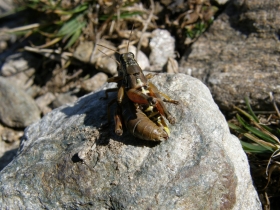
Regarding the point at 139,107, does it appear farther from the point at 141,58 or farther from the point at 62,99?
the point at 62,99

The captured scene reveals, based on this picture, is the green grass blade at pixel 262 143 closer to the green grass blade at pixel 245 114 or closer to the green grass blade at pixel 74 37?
the green grass blade at pixel 245 114

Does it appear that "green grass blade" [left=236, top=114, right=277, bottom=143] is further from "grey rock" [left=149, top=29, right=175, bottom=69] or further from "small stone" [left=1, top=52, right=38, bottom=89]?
"small stone" [left=1, top=52, right=38, bottom=89]

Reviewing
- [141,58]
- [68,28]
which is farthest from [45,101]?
[141,58]

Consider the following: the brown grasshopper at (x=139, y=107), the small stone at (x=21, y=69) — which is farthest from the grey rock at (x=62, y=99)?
the brown grasshopper at (x=139, y=107)

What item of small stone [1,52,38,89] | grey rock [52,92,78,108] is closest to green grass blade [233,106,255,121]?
grey rock [52,92,78,108]

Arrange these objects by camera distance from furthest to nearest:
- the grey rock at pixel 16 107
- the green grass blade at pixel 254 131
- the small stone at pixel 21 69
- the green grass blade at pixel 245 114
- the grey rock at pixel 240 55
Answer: the small stone at pixel 21 69 < the grey rock at pixel 16 107 < the grey rock at pixel 240 55 < the green grass blade at pixel 245 114 < the green grass blade at pixel 254 131

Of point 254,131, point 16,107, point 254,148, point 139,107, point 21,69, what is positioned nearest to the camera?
point 139,107
